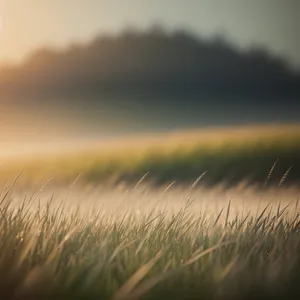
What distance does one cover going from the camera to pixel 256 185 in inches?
128

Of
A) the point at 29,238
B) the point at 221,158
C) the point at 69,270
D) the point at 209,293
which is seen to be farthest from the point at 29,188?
the point at 221,158

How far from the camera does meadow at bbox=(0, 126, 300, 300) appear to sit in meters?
2.15

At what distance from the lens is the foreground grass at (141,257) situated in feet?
6.99

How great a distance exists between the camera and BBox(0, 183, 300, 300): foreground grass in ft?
6.99

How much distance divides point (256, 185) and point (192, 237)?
777 millimetres

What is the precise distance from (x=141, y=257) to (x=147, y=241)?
8.3 inches

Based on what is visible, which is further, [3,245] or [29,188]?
[29,188]

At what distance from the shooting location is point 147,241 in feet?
8.63

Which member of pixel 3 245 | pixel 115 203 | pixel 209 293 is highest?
pixel 115 203

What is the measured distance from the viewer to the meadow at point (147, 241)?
7.06 feet

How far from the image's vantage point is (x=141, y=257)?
2.42m

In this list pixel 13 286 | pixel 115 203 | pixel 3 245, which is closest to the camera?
pixel 13 286

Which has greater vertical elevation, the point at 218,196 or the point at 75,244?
the point at 218,196

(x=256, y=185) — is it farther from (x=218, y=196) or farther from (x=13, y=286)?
(x=13, y=286)
